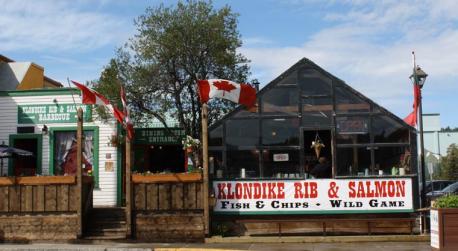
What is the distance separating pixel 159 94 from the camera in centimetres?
2059

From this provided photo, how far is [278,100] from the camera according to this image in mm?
17156

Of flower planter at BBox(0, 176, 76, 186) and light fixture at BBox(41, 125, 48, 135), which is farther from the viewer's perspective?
light fixture at BBox(41, 125, 48, 135)

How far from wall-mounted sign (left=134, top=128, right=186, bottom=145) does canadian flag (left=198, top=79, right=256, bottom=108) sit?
571 centimetres

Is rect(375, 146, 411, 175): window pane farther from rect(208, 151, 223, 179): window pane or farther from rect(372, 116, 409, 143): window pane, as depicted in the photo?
rect(208, 151, 223, 179): window pane

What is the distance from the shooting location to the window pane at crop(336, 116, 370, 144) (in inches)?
656

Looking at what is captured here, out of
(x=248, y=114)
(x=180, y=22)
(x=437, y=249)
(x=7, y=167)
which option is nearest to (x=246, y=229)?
(x=248, y=114)

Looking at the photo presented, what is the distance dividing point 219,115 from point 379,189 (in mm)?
6766

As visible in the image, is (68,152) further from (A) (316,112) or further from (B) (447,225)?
(B) (447,225)

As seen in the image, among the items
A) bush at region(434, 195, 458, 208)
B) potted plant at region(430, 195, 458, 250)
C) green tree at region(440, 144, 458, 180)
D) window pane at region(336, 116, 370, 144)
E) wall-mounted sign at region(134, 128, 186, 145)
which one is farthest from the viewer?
green tree at region(440, 144, 458, 180)

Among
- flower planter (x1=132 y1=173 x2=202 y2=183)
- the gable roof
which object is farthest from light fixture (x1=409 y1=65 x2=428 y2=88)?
flower planter (x1=132 y1=173 x2=202 y2=183)

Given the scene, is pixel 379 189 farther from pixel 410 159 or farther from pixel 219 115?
pixel 219 115

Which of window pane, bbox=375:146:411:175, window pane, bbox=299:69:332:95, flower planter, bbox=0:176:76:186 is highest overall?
window pane, bbox=299:69:332:95

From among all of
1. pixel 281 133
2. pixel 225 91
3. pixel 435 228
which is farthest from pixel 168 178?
pixel 435 228

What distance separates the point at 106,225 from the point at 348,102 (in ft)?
25.5
